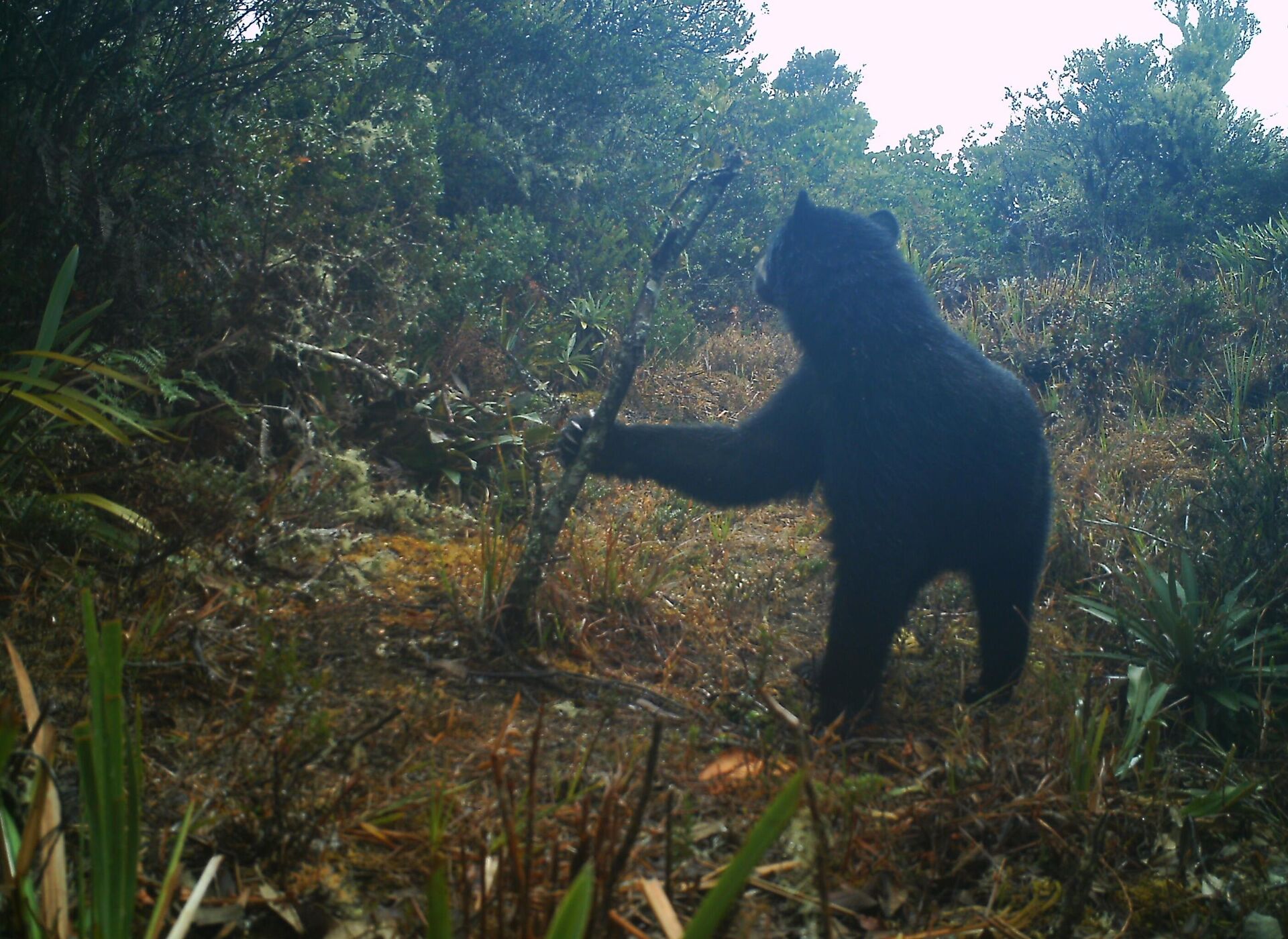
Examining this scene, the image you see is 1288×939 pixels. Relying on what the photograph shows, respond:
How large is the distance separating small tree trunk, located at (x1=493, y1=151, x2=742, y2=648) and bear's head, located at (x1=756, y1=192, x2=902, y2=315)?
28.9 inches

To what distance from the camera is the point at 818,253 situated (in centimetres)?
409

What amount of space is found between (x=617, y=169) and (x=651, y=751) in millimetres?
11271

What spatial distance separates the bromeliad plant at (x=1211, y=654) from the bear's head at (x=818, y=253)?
1.92m

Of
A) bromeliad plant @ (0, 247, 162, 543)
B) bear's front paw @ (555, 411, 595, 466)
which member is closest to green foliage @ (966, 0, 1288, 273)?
bear's front paw @ (555, 411, 595, 466)

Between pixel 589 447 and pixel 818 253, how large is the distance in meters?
1.51

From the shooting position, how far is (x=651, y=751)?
146 cm

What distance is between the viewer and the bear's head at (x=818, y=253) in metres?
3.99

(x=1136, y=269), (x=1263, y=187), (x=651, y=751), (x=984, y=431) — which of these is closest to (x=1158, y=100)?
(x=1263, y=187)

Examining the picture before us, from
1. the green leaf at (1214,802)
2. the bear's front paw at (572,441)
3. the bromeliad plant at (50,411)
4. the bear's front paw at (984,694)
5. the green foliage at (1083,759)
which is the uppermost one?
the bromeliad plant at (50,411)

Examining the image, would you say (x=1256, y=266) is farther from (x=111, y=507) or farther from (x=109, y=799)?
(x=109, y=799)

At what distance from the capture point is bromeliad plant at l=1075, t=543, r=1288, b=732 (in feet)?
11.3

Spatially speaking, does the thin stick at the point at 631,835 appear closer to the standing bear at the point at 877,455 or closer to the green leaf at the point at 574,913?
the green leaf at the point at 574,913

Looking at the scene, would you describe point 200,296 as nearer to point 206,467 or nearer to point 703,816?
point 206,467

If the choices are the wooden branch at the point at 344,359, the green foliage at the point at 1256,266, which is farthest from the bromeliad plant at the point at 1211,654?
the green foliage at the point at 1256,266
